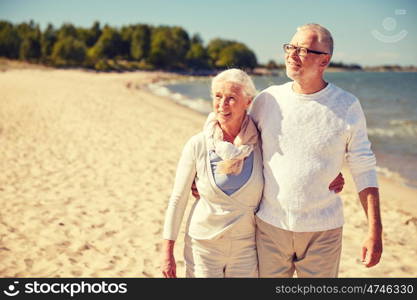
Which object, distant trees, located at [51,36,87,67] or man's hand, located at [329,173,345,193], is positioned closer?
man's hand, located at [329,173,345,193]

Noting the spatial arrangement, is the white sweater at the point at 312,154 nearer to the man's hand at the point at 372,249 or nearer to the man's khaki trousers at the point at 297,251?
the man's khaki trousers at the point at 297,251

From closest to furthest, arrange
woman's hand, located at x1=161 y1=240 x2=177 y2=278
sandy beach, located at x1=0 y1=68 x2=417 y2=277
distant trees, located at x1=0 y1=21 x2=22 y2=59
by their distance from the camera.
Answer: woman's hand, located at x1=161 y1=240 x2=177 y2=278 < sandy beach, located at x1=0 y1=68 x2=417 y2=277 < distant trees, located at x1=0 y1=21 x2=22 y2=59

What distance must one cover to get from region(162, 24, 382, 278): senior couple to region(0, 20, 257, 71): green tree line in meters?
46.0

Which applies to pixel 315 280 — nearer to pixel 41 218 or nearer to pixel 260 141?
pixel 260 141

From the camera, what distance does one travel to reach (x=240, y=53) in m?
115

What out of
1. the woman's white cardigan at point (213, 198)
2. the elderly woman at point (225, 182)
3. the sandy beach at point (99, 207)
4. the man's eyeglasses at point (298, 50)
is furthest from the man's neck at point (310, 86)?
the sandy beach at point (99, 207)

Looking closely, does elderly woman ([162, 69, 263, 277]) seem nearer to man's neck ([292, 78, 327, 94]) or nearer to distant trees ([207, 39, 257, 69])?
man's neck ([292, 78, 327, 94])

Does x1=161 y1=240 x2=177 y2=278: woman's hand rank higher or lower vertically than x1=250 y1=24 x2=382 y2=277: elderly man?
lower

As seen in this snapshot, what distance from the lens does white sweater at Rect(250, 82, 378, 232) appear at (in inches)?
77.7

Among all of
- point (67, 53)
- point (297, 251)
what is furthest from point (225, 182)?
point (67, 53)

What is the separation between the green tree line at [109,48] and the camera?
215ft

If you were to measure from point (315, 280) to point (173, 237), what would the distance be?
89 centimetres

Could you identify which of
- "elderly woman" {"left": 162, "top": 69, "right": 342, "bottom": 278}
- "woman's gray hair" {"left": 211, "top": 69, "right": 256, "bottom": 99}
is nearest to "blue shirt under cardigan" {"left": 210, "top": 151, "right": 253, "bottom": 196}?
"elderly woman" {"left": 162, "top": 69, "right": 342, "bottom": 278}

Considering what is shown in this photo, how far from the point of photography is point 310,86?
203 cm
